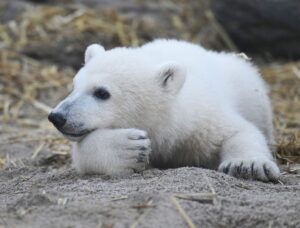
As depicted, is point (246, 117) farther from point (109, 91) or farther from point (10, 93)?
point (10, 93)

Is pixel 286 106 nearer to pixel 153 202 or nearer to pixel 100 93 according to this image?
pixel 100 93

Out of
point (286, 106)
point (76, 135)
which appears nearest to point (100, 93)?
point (76, 135)

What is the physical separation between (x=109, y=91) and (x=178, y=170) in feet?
2.03

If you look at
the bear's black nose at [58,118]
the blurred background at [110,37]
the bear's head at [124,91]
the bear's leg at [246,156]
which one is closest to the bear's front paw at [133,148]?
the bear's head at [124,91]

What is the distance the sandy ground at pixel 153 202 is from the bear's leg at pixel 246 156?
88 millimetres

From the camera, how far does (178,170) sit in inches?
155

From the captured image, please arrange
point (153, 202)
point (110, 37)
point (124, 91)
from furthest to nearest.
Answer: point (110, 37)
point (124, 91)
point (153, 202)

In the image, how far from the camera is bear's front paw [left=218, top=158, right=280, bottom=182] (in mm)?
4016

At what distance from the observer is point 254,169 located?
4.02 metres

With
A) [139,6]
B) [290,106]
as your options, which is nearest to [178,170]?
[290,106]

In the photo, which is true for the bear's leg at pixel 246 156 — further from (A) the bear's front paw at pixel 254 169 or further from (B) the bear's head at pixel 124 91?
(B) the bear's head at pixel 124 91

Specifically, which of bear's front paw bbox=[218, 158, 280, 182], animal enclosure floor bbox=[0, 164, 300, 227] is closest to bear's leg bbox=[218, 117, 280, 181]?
bear's front paw bbox=[218, 158, 280, 182]

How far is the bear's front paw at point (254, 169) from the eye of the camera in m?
4.02

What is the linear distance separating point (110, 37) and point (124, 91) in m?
4.95
